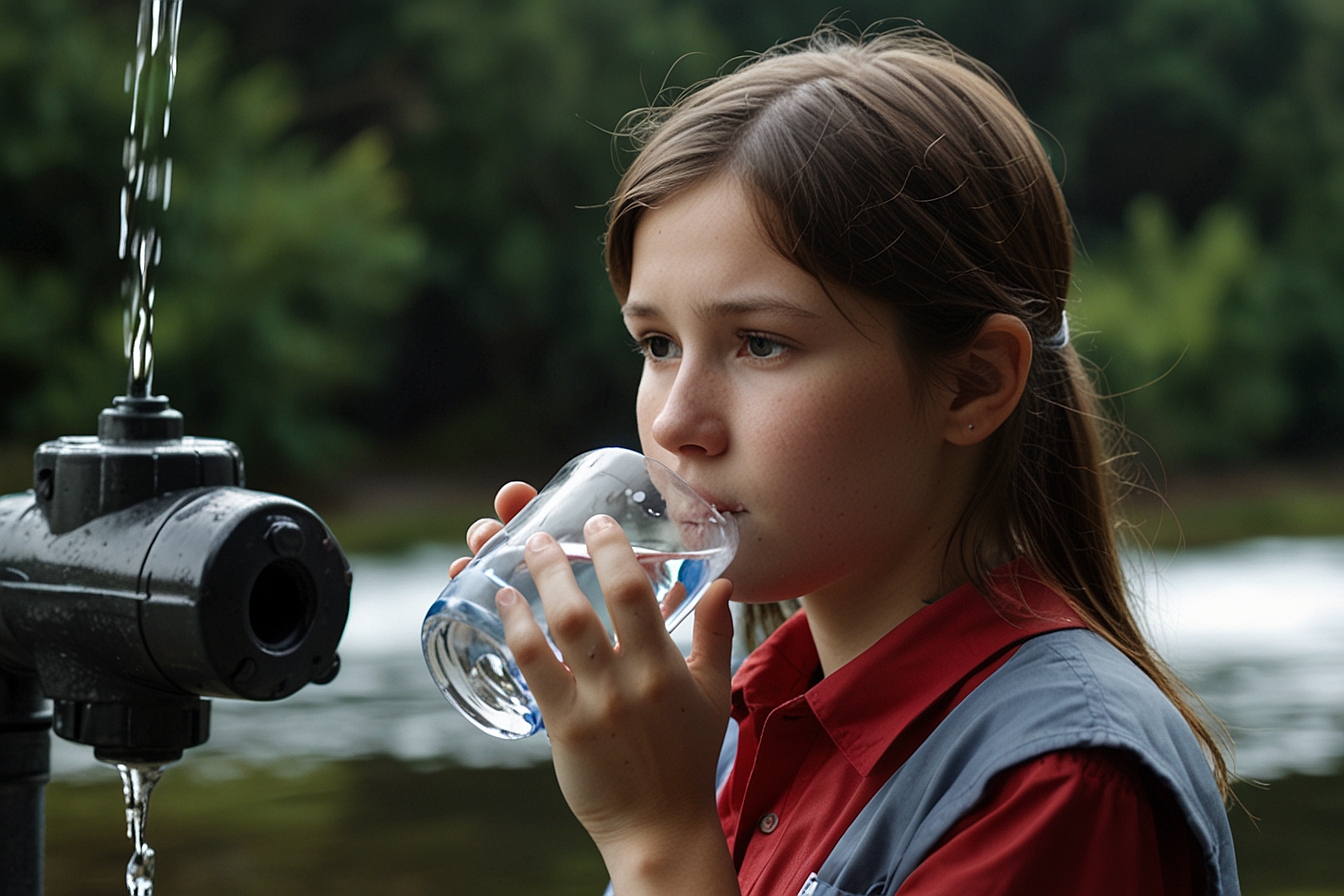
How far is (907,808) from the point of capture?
109cm

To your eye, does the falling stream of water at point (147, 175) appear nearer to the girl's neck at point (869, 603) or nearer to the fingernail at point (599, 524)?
the fingernail at point (599, 524)

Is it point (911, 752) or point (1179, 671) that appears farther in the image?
point (1179, 671)

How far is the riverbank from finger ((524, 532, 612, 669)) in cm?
204

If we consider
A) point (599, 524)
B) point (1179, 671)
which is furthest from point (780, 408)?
point (1179, 671)

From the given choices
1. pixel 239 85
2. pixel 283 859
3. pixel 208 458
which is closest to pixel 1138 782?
pixel 208 458

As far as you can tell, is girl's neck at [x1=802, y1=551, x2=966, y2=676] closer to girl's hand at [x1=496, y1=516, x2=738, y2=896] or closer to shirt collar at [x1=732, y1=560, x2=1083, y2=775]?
shirt collar at [x1=732, y1=560, x2=1083, y2=775]

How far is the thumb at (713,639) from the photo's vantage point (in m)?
1.10

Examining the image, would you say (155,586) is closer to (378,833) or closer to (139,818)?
(139,818)

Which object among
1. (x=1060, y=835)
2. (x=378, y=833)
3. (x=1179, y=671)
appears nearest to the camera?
(x=1060, y=835)

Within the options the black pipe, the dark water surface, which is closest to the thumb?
the black pipe

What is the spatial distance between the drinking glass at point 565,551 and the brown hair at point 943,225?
210 millimetres

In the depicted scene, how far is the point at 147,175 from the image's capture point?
1106 millimetres

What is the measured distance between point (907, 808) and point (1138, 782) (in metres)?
0.17

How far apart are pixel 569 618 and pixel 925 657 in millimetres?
322
